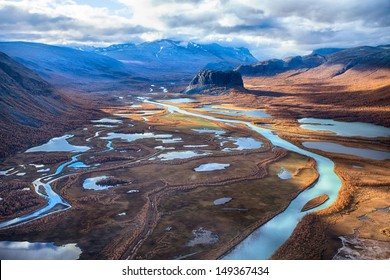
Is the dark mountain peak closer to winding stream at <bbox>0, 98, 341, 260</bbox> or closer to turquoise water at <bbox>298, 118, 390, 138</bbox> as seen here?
winding stream at <bbox>0, 98, 341, 260</bbox>

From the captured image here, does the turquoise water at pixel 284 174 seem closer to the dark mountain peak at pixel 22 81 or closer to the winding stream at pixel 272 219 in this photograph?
Result: the winding stream at pixel 272 219

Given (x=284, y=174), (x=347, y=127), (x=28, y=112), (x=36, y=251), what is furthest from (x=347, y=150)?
(x=28, y=112)

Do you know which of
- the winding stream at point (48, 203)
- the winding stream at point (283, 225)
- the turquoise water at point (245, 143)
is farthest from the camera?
the turquoise water at point (245, 143)

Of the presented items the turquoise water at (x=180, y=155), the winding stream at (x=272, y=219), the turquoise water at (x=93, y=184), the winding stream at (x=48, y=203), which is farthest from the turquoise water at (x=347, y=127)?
the winding stream at (x=48, y=203)

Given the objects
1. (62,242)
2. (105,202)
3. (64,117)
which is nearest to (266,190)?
(105,202)

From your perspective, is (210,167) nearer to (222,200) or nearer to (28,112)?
(222,200)
